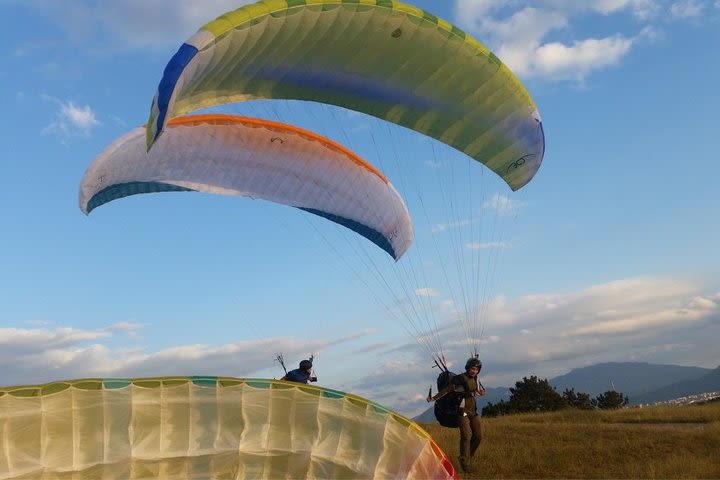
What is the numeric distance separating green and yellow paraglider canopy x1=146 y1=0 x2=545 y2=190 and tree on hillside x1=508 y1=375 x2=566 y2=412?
18792 millimetres

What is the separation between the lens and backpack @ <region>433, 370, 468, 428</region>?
10.6m

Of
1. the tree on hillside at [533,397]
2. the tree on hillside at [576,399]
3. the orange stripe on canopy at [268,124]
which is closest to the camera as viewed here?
the orange stripe on canopy at [268,124]

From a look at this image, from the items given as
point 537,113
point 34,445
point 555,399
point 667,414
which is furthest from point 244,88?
point 555,399

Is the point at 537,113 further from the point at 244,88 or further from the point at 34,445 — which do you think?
the point at 34,445

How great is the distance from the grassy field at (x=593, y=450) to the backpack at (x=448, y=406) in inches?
31.7

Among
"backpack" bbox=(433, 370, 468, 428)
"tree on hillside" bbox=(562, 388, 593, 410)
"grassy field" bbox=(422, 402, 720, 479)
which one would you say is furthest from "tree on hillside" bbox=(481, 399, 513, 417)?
"backpack" bbox=(433, 370, 468, 428)

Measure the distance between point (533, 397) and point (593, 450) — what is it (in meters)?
20.1

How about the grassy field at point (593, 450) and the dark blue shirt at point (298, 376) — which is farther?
the dark blue shirt at point (298, 376)

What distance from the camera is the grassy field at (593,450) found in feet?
33.6

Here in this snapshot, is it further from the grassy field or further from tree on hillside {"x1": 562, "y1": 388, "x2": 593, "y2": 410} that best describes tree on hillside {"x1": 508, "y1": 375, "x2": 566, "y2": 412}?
the grassy field

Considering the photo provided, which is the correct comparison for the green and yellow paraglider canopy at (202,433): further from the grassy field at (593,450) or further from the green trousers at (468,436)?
the grassy field at (593,450)

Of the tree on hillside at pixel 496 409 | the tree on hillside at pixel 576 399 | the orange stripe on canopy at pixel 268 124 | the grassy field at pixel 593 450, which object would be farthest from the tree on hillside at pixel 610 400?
the orange stripe on canopy at pixel 268 124

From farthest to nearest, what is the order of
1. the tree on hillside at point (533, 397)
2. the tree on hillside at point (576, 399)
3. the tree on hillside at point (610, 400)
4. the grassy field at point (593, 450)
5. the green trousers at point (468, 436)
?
1. the tree on hillside at point (610, 400)
2. the tree on hillside at point (576, 399)
3. the tree on hillside at point (533, 397)
4. the green trousers at point (468, 436)
5. the grassy field at point (593, 450)

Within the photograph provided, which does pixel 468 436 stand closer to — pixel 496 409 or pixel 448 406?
pixel 448 406
